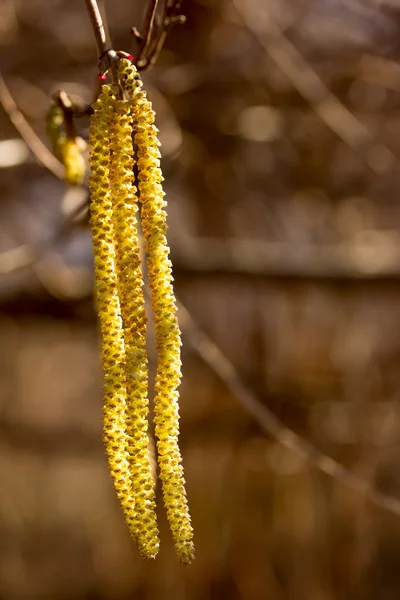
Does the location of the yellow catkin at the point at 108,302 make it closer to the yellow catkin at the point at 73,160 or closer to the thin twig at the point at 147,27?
the thin twig at the point at 147,27

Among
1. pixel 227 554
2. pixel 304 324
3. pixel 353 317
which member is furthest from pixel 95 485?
pixel 353 317

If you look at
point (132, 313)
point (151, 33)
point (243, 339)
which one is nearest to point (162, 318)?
point (132, 313)

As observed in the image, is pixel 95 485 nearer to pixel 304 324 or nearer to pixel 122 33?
pixel 304 324

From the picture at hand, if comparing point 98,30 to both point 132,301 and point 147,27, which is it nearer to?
point 147,27

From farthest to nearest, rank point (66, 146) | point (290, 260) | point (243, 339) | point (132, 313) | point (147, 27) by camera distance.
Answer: point (243, 339), point (290, 260), point (66, 146), point (147, 27), point (132, 313)

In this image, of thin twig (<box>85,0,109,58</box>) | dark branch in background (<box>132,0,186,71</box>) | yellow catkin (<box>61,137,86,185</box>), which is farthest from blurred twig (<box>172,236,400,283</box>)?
thin twig (<box>85,0,109,58</box>)

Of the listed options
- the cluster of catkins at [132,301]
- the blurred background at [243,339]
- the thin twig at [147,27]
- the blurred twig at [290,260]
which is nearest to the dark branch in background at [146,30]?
the thin twig at [147,27]

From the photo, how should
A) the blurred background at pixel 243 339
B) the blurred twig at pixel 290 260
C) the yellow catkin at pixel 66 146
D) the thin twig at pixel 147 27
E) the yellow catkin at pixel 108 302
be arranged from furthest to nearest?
the blurred background at pixel 243 339 < the blurred twig at pixel 290 260 < the yellow catkin at pixel 66 146 < the thin twig at pixel 147 27 < the yellow catkin at pixel 108 302
